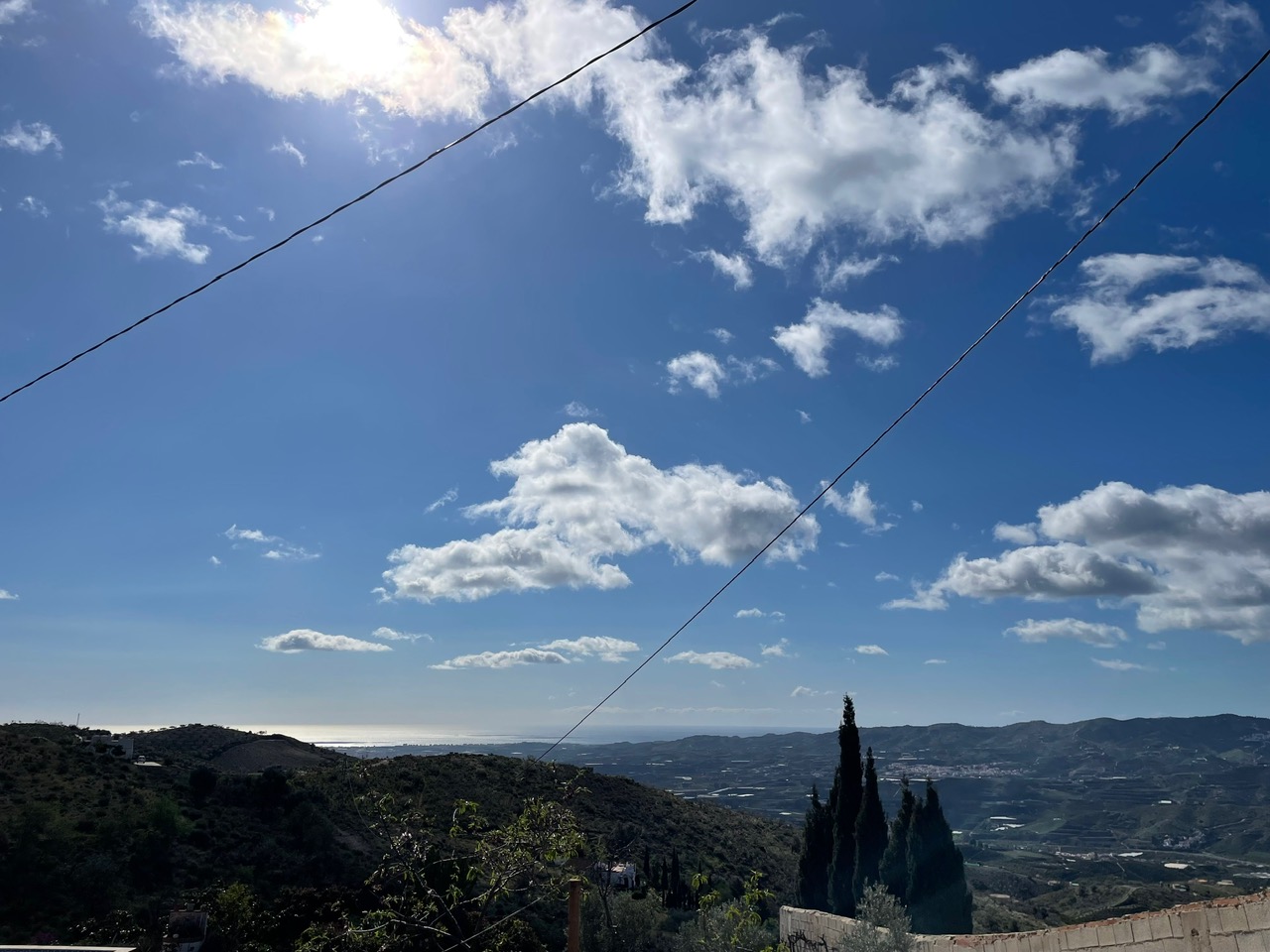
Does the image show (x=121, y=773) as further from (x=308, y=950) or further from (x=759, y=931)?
(x=308, y=950)

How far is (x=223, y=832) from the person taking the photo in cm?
3575

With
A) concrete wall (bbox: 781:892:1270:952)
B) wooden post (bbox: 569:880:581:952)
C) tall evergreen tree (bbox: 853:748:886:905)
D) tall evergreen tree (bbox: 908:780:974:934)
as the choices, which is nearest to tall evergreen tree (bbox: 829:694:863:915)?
tall evergreen tree (bbox: 853:748:886:905)

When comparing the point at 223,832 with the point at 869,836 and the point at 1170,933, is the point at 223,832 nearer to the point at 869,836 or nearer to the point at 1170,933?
the point at 869,836

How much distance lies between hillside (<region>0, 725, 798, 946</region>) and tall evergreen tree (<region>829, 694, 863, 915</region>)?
33.2ft

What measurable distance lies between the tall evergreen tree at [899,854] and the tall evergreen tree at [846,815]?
5.88ft

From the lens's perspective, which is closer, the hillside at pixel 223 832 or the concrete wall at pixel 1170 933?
the concrete wall at pixel 1170 933

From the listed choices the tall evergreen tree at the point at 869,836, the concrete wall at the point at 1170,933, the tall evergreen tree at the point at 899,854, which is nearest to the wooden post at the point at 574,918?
the concrete wall at the point at 1170,933

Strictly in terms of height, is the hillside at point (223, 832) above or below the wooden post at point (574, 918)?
below

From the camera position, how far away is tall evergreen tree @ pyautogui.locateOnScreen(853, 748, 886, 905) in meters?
31.6

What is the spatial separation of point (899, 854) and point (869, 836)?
1512 mm

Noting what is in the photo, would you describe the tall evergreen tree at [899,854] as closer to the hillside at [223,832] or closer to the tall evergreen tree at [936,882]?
the tall evergreen tree at [936,882]

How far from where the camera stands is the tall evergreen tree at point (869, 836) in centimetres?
3158

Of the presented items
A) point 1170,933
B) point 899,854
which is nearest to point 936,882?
point 899,854

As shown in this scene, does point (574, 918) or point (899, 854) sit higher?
point (574, 918)
